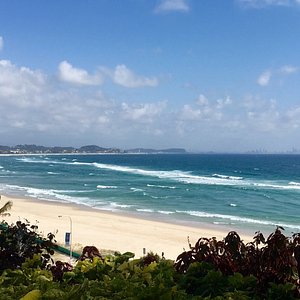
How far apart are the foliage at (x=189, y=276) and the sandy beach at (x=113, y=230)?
717 inches

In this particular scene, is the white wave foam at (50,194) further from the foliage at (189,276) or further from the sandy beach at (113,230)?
the foliage at (189,276)

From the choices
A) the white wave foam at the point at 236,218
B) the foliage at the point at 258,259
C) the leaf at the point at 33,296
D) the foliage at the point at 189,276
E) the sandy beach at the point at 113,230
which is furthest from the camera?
Result: the white wave foam at the point at 236,218

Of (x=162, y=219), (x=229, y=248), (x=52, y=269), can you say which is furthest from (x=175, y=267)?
(x=162, y=219)

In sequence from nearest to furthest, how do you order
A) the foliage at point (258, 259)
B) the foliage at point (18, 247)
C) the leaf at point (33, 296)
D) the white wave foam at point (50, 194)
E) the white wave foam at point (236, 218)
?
the leaf at point (33, 296) < the foliage at point (258, 259) < the foliage at point (18, 247) < the white wave foam at point (236, 218) < the white wave foam at point (50, 194)

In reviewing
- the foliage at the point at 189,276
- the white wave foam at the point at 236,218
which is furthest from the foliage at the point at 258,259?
the white wave foam at the point at 236,218

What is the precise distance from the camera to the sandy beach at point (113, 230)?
2531cm

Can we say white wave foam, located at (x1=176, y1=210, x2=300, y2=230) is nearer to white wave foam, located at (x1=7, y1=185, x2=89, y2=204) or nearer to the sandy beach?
the sandy beach

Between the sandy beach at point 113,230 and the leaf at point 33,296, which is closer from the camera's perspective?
the leaf at point 33,296

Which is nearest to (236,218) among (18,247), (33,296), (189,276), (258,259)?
(18,247)

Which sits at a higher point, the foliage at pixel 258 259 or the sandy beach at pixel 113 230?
the foliage at pixel 258 259

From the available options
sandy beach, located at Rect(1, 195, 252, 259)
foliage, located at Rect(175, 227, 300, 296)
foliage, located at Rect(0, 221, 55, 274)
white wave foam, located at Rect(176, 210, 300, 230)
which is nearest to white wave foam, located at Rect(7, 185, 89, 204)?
sandy beach, located at Rect(1, 195, 252, 259)

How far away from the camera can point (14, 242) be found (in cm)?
605

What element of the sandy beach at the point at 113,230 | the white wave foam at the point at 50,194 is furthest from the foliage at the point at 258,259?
the white wave foam at the point at 50,194

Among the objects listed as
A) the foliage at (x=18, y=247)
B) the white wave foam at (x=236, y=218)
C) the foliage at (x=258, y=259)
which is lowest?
the white wave foam at (x=236, y=218)
